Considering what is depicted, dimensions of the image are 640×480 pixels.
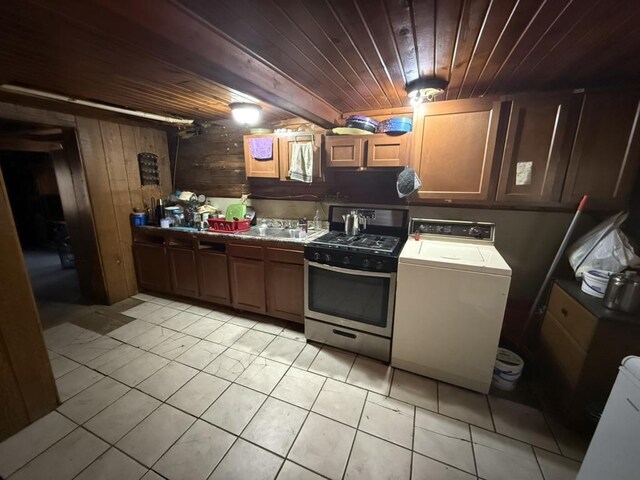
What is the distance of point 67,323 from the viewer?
2605 mm

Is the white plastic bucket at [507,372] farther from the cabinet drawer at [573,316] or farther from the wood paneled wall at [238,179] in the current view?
the wood paneled wall at [238,179]

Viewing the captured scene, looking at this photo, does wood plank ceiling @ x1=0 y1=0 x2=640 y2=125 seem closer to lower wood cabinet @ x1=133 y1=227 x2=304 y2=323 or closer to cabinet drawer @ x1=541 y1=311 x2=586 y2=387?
lower wood cabinet @ x1=133 y1=227 x2=304 y2=323

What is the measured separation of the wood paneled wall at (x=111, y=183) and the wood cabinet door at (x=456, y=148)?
3.27 m

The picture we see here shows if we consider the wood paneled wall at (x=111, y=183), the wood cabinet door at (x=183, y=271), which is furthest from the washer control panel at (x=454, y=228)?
the wood paneled wall at (x=111, y=183)

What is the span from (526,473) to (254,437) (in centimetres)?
148

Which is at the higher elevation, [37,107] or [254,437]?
[37,107]

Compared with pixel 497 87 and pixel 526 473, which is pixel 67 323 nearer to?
pixel 526 473

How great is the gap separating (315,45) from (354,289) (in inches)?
65.5

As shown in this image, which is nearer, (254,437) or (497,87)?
(254,437)

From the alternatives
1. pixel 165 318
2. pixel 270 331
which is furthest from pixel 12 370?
pixel 270 331

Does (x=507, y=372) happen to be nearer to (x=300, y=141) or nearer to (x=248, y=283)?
(x=248, y=283)

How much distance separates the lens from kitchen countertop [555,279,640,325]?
4.41 ft

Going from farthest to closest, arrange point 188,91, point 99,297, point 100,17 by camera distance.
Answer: point 99,297, point 188,91, point 100,17

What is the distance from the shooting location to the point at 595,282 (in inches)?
61.6
